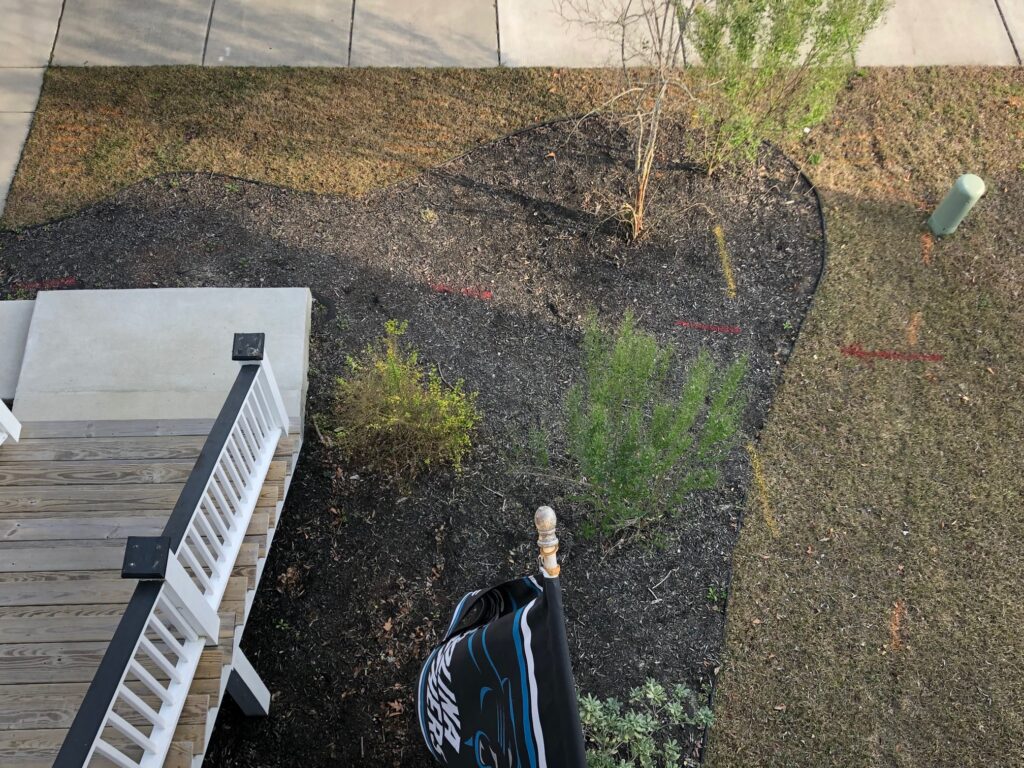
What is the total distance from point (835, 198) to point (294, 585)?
16.2 ft

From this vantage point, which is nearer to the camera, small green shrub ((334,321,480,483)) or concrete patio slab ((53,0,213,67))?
small green shrub ((334,321,480,483))

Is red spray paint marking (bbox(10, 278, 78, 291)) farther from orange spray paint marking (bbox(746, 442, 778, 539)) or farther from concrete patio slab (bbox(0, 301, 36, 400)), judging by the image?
orange spray paint marking (bbox(746, 442, 778, 539))

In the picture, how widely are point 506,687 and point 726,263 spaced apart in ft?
13.9

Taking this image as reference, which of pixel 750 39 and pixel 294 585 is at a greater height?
pixel 750 39

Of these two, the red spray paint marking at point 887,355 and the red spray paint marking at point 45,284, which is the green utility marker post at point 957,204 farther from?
the red spray paint marking at point 45,284

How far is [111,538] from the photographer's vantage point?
13.6 feet

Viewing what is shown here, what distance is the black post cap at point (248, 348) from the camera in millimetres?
3869

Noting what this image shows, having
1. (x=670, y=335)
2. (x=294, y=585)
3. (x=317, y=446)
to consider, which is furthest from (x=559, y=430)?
(x=294, y=585)

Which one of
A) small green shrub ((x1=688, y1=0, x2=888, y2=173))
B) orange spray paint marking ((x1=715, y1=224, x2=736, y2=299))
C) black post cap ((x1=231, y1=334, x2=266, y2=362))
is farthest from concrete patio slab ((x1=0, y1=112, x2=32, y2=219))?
orange spray paint marking ((x1=715, y1=224, x2=736, y2=299))

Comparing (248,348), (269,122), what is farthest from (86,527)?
(269,122)

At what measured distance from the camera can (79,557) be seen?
405 centimetres

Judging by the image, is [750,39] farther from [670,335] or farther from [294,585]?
[294,585]

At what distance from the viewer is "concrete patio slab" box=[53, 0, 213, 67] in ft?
23.3

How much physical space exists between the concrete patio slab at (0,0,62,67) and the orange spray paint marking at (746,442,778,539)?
674 centimetres
